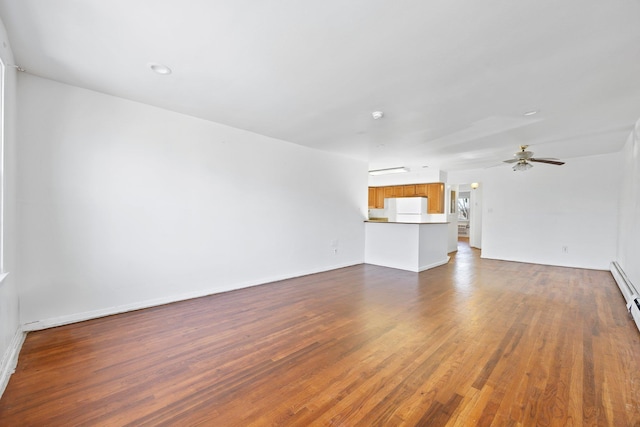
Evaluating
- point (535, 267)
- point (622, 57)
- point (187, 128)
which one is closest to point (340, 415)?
point (622, 57)

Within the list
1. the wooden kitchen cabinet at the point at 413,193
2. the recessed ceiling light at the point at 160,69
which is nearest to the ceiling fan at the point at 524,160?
the wooden kitchen cabinet at the point at 413,193

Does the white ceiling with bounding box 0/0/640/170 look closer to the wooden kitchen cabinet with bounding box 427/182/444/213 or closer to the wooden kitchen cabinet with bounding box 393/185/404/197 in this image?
the wooden kitchen cabinet with bounding box 427/182/444/213

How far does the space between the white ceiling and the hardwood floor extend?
2.33 metres

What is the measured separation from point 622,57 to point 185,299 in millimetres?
4800

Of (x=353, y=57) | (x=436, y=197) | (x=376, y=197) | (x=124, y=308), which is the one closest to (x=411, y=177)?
(x=436, y=197)

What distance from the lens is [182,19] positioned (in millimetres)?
1729

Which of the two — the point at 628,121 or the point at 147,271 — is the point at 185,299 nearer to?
the point at 147,271

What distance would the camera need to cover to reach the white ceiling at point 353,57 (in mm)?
1640

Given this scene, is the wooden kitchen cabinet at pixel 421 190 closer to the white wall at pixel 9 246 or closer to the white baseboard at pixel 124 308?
the white baseboard at pixel 124 308

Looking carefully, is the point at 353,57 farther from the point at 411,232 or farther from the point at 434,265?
the point at 434,265

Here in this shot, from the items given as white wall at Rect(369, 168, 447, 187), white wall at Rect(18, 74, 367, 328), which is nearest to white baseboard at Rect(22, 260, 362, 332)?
white wall at Rect(18, 74, 367, 328)

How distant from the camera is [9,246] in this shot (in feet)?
7.00

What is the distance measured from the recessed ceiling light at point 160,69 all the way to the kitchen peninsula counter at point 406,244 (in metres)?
4.46

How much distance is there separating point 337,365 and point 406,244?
12.3 feet
